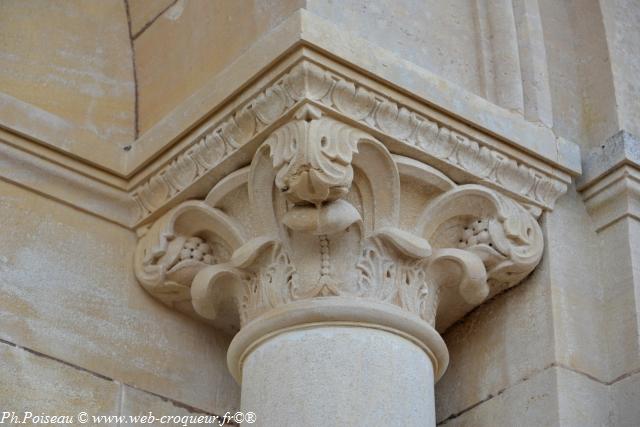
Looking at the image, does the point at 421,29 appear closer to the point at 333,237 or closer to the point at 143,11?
the point at 333,237

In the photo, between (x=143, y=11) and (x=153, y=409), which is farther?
(x=143, y=11)

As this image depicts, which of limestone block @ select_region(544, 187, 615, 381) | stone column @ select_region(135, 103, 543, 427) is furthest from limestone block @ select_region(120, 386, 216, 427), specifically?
limestone block @ select_region(544, 187, 615, 381)

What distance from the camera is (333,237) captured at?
3.01 metres

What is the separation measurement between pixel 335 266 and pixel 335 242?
0.05 m

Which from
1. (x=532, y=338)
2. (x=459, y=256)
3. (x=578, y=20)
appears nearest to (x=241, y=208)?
(x=459, y=256)

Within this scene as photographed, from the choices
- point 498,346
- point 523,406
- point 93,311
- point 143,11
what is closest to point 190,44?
point 143,11

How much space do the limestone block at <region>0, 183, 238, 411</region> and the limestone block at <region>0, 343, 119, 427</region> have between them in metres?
0.03

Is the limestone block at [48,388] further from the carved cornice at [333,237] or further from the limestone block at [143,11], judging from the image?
the limestone block at [143,11]

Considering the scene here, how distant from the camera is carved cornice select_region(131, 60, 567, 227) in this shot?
3.04m

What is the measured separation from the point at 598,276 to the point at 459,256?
37 centimetres

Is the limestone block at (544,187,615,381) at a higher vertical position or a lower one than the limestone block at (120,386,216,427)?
higher

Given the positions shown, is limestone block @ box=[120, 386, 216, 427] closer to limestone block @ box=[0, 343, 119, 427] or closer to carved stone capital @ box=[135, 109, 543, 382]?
limestone block @ box=[0, 343, 119, 427]

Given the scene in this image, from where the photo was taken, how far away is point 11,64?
3531 mm

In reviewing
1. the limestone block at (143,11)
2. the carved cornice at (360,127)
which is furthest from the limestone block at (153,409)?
the limestone block at (143,11)
